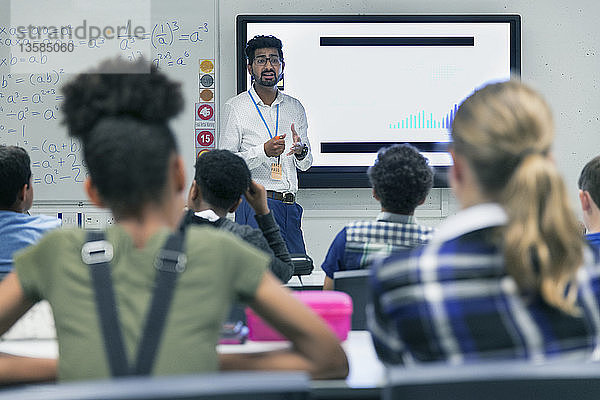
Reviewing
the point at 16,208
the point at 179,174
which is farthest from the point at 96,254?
the point at 16,208

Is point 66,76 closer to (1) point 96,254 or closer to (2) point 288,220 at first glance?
(2) point 288,220

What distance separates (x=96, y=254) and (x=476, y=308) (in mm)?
558

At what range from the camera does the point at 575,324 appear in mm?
1059

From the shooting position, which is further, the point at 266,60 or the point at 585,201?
the point at 266,60

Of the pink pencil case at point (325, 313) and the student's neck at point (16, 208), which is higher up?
the student's neck at point (16, 208)

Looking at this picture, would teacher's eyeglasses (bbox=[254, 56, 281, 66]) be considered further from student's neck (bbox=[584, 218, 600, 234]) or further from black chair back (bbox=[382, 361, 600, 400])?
black chair back (bbox=[382, 361, 600, 400])

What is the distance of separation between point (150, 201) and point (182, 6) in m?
4.34

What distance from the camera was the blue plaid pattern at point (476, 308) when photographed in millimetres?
1043

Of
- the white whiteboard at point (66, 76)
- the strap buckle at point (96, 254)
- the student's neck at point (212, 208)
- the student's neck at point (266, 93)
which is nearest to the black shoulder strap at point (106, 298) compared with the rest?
the strap buckle at point (96, 254)

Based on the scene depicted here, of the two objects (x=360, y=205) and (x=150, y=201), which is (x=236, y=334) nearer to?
(x=150, y=201)

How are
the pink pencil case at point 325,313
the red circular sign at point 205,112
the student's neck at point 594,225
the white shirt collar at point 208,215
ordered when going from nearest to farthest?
the pink pencil case at point 325,313 → the student's neck at point 594,225 → the white shirt collar at point 208,215 → the red circular sign at point 205,112

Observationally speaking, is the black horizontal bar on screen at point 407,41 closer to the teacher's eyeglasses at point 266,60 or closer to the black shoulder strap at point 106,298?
the teacher's eyeglasses at point 266,60

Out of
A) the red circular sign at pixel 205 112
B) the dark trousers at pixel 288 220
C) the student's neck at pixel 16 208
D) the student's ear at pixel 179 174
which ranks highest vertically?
the red circular sign at pixel 205 112

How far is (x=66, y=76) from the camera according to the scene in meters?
5.12
